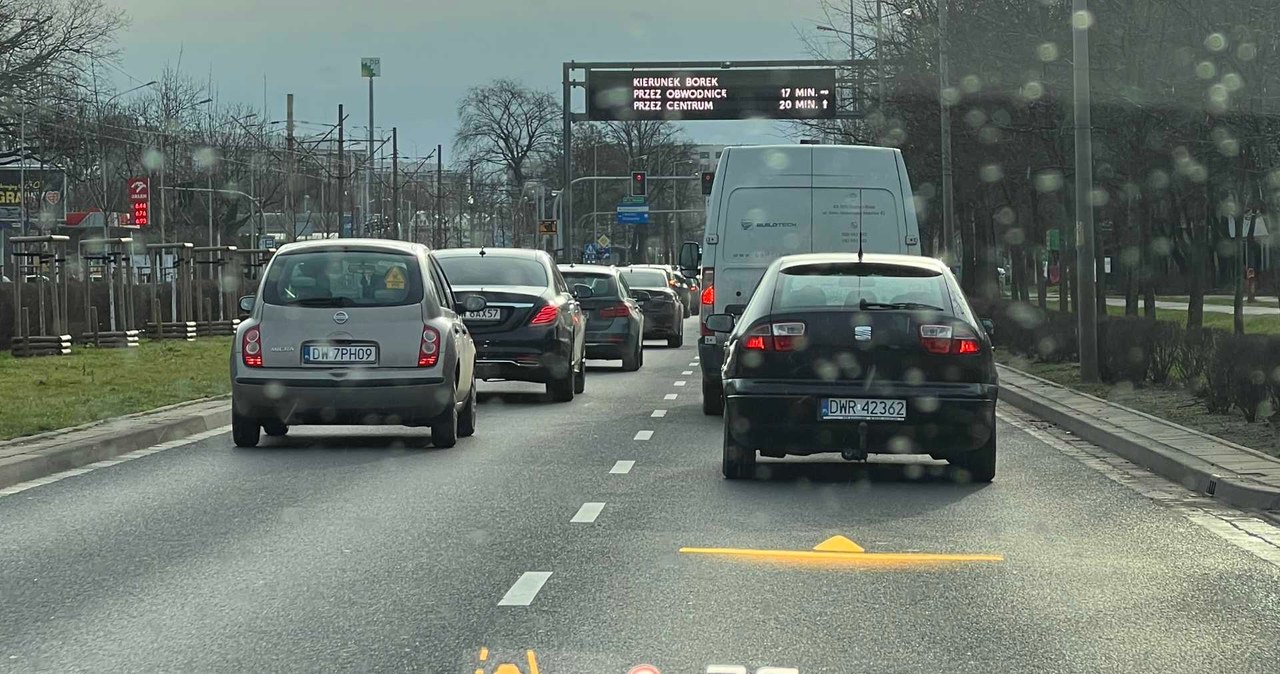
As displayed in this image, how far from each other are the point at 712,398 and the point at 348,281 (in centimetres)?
509

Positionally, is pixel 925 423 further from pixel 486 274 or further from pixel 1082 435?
pixel 486 274

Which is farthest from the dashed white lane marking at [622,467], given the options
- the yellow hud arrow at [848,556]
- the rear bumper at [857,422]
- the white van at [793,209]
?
the white van at [793,209]

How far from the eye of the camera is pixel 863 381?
484 inches

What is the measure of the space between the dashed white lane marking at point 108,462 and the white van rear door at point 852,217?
18.9ft

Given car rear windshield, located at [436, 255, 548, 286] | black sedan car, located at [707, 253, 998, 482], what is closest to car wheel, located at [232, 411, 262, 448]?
black sedan car, located at [707, 253, 998, 482]

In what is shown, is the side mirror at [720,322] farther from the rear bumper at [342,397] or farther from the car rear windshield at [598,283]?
the car rear windshield at [598,283]

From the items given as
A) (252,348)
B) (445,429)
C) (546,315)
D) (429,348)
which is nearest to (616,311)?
(546,315)

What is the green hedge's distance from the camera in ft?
A: 52.3

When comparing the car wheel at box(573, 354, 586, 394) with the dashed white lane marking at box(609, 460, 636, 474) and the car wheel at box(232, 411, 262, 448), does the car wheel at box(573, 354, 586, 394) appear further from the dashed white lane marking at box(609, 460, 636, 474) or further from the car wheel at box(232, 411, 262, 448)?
the dashed white lane marking at box(609, 460, 636, 474)

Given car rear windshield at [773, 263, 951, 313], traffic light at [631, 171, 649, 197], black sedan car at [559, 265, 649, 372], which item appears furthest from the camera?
traffic light at [631, 171, 649, 197]

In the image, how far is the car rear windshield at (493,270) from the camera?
21.0 meters

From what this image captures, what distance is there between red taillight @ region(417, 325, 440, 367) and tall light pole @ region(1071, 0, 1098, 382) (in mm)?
9453

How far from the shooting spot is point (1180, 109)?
77.4ft

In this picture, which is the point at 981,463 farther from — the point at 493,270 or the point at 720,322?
the point at 493,270
